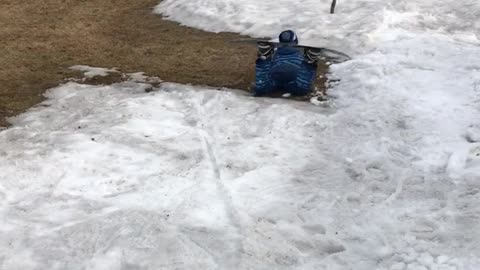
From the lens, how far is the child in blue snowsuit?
7.89 m

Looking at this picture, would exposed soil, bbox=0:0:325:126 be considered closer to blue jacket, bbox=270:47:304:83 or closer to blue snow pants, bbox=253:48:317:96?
blue snow pants, bbox=253:48:317:96

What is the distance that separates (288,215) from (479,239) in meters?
1.73

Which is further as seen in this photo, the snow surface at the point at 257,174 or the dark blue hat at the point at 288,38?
the dark blue hat at the point at 288,38

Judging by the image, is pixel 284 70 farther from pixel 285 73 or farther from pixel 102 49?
pixel 102 49

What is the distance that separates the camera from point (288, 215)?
17.7 feet

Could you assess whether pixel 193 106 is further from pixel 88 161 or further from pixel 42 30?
pixel 42 30

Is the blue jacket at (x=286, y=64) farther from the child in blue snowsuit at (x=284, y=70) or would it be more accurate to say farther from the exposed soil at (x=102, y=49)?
the exposed soil at (x=102, y=49)

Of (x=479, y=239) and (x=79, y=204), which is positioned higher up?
(x=479, y=239)

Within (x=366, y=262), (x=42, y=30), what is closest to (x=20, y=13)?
(x=42, y=30)

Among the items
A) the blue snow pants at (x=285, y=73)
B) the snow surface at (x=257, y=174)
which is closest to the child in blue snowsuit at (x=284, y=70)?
the blue snow pants at (x=285, y=73)

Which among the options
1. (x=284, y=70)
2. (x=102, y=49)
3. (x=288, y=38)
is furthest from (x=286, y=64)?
(x=102, y=49)

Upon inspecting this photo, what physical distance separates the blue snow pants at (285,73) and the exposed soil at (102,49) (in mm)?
561

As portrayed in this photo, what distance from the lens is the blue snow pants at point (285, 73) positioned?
7.89 metres

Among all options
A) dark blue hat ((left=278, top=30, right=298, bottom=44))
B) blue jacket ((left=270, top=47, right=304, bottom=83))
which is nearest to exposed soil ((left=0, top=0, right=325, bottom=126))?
blue jacket ((left=270, top=47, right=304, bottom=83))
